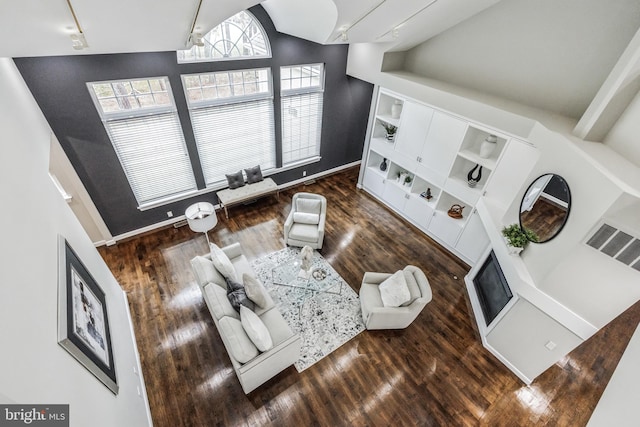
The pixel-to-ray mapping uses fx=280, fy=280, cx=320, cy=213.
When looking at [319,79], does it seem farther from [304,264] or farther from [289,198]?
[304,264]

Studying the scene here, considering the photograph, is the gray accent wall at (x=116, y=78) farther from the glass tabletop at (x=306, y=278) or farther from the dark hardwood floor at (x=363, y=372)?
the glass tabletop at (x=306, y=278)

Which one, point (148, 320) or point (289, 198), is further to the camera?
point (289, 198)

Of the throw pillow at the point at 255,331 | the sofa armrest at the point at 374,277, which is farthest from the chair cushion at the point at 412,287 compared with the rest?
the throw pillow at the point at 255,331

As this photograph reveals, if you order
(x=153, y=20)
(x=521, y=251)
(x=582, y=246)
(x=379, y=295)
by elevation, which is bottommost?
(x=379, y=295)

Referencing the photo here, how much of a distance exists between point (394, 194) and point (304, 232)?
245cm

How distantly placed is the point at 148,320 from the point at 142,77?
363 centimetres

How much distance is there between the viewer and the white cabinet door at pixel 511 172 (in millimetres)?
3980

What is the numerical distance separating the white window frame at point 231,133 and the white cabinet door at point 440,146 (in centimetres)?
318

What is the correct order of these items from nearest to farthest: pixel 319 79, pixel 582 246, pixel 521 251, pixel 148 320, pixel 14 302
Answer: pixel 14 302
pixel 582 246
pixel 521 251
pixel 148 320
pixel 319 79

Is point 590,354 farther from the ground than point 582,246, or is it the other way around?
point 582,246

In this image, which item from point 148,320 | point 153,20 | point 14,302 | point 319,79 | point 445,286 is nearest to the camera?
point 14,302

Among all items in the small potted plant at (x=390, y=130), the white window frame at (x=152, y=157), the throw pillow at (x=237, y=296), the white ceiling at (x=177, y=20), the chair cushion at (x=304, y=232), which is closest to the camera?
the white ceiling at (x=177, y=20)

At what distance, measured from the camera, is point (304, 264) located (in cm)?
461

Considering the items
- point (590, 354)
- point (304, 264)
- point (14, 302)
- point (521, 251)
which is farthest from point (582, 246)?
point (14, 302)
